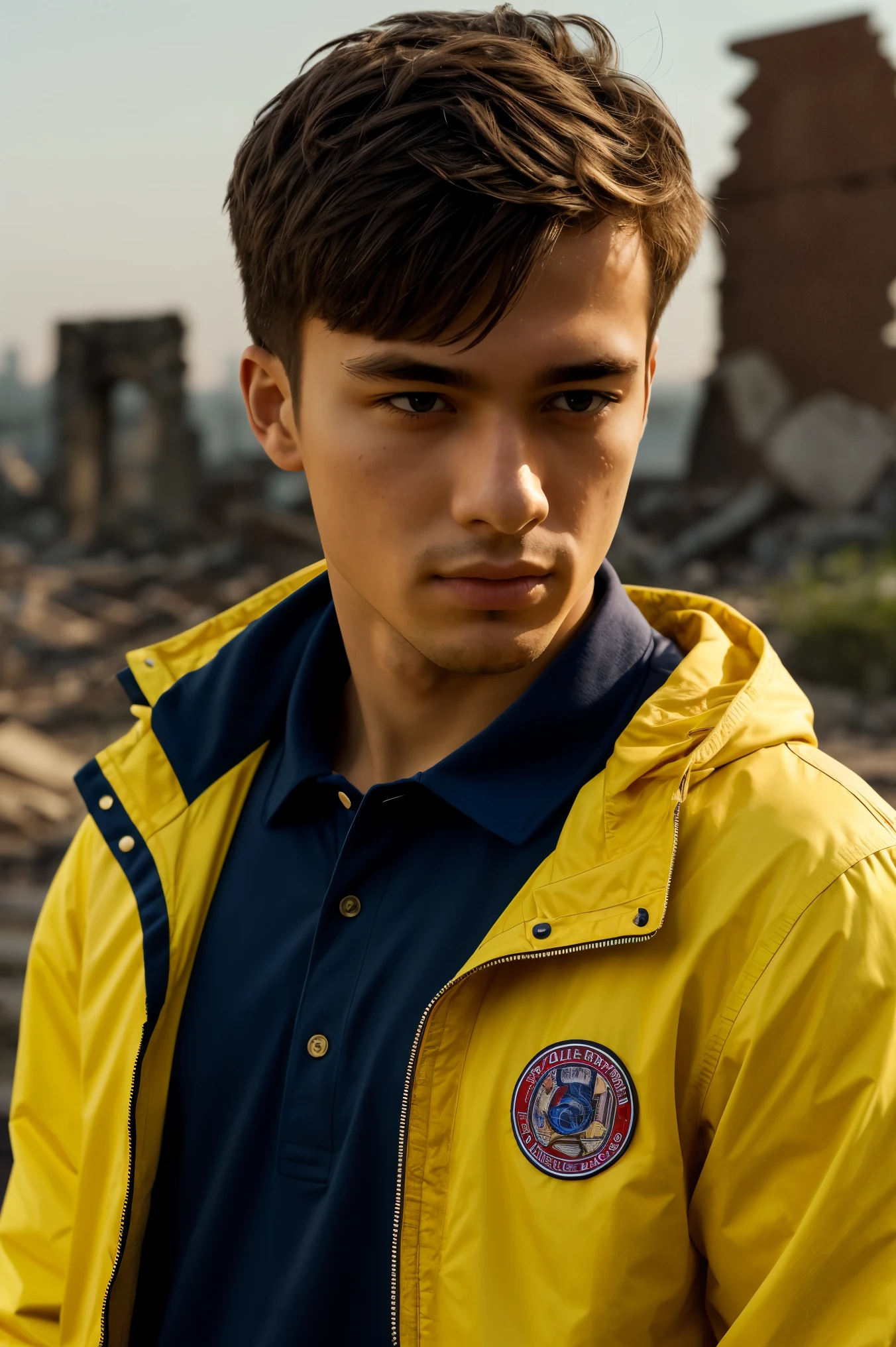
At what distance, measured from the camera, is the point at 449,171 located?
131cm

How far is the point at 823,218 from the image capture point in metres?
13.2

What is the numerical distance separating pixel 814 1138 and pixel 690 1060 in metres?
0.13

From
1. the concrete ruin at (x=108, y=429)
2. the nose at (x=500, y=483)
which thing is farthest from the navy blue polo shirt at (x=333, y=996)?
the concrete ruin at (x=108, y=429)

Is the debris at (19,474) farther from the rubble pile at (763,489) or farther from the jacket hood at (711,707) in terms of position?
the jacket hood at (711,707)

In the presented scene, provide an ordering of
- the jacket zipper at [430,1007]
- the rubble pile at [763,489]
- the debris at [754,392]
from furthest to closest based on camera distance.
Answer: the debris at [754,392] < the rubble pile at [763,489] < the jacket zipper at [430,1007]

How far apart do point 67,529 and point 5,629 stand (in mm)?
7736

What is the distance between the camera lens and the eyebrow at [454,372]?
130 centimetres

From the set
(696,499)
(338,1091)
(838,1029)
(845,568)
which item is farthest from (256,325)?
(696,499)

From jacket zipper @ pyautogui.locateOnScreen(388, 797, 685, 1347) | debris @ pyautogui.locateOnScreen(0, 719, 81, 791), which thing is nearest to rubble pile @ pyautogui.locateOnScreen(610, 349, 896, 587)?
debris @ pyautogui.locateOnScreen(0, 719, 81, 791)

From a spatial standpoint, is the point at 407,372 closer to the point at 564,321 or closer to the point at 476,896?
the point at 564,321

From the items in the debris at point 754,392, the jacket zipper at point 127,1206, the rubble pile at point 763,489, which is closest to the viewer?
the jacket zipper at point 127,1206

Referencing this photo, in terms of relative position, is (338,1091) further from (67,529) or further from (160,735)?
(67,529)

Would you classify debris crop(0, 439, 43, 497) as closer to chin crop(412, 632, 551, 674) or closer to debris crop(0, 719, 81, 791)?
debris crop(0, 719, 81, 791)

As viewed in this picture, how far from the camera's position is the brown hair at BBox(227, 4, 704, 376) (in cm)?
130
